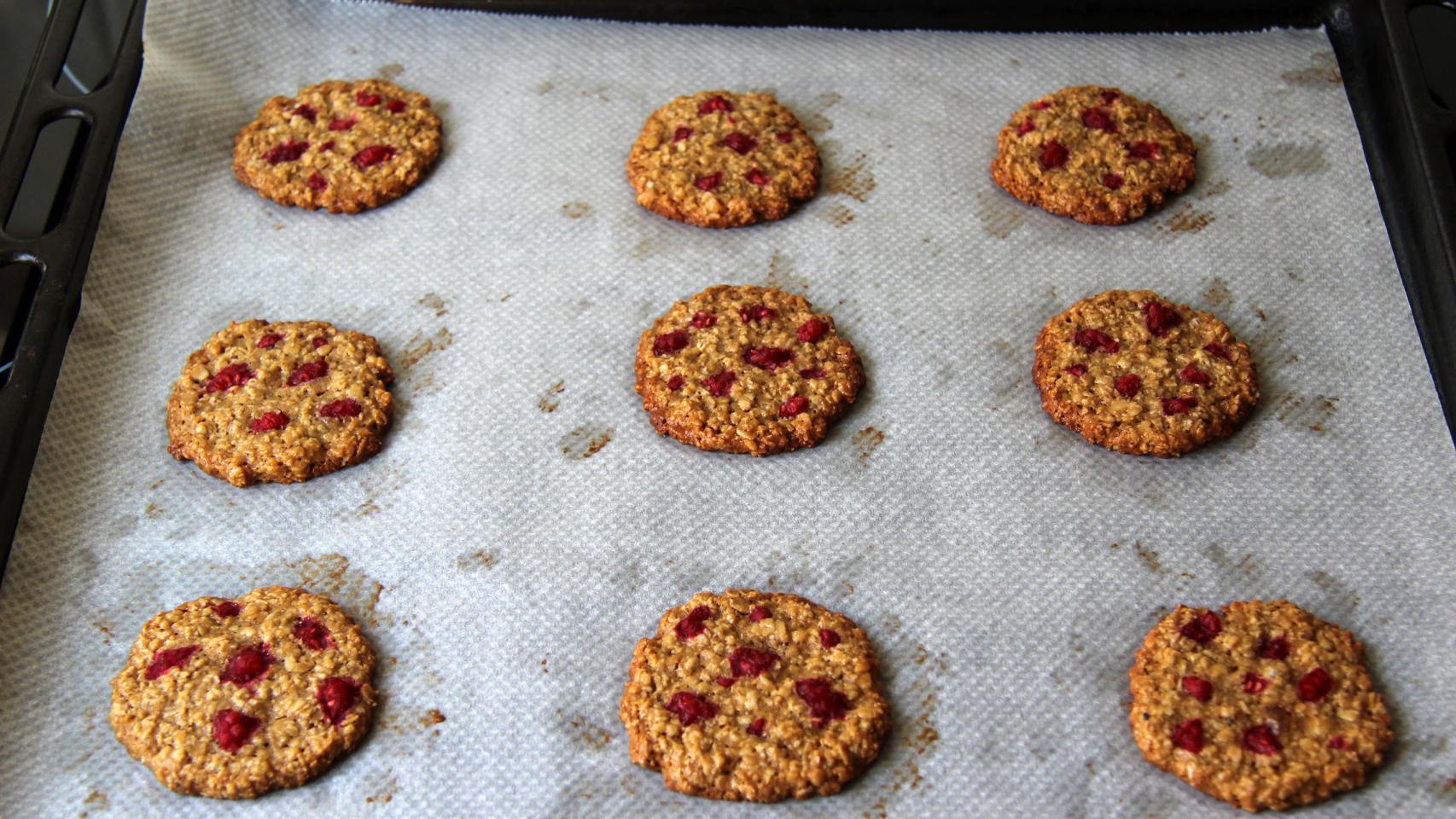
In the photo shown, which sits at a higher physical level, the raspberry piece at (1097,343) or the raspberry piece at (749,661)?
the raspberry piece at (749,661)

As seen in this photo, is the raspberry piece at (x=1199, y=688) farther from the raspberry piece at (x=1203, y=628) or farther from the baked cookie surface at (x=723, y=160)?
the baked cookie surface at (x=723, y=160)

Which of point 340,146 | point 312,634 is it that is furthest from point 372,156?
point 312,634

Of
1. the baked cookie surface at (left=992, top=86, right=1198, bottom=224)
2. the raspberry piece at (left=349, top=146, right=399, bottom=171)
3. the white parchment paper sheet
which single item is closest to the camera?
the white parchment paper sheet

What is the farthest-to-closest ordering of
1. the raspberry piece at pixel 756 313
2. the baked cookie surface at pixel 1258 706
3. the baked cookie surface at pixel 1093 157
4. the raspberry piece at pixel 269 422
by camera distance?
the baked cookie surface at pixel 1093 157 → the raspberry piece at pixel 756 313 → the raspberry piece at pixel 269 422 → the baked cookie surface at pixel 1258 706

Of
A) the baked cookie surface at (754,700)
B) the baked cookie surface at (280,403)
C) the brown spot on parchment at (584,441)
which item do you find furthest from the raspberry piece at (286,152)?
the baked cookie surface at (754,700)

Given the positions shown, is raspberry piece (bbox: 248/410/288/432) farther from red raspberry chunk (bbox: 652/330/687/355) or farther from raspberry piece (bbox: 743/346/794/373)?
raspberry piece (bbox: 743/346/794/373)

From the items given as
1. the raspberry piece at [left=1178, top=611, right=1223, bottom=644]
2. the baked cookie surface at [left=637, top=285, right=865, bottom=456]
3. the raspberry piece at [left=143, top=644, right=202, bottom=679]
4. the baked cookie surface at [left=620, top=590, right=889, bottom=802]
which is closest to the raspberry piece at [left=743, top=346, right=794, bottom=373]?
the baked cookie surface at [left=637, top=285, right=865, bottom=456]

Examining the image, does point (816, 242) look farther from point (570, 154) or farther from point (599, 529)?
point (599, 529)
